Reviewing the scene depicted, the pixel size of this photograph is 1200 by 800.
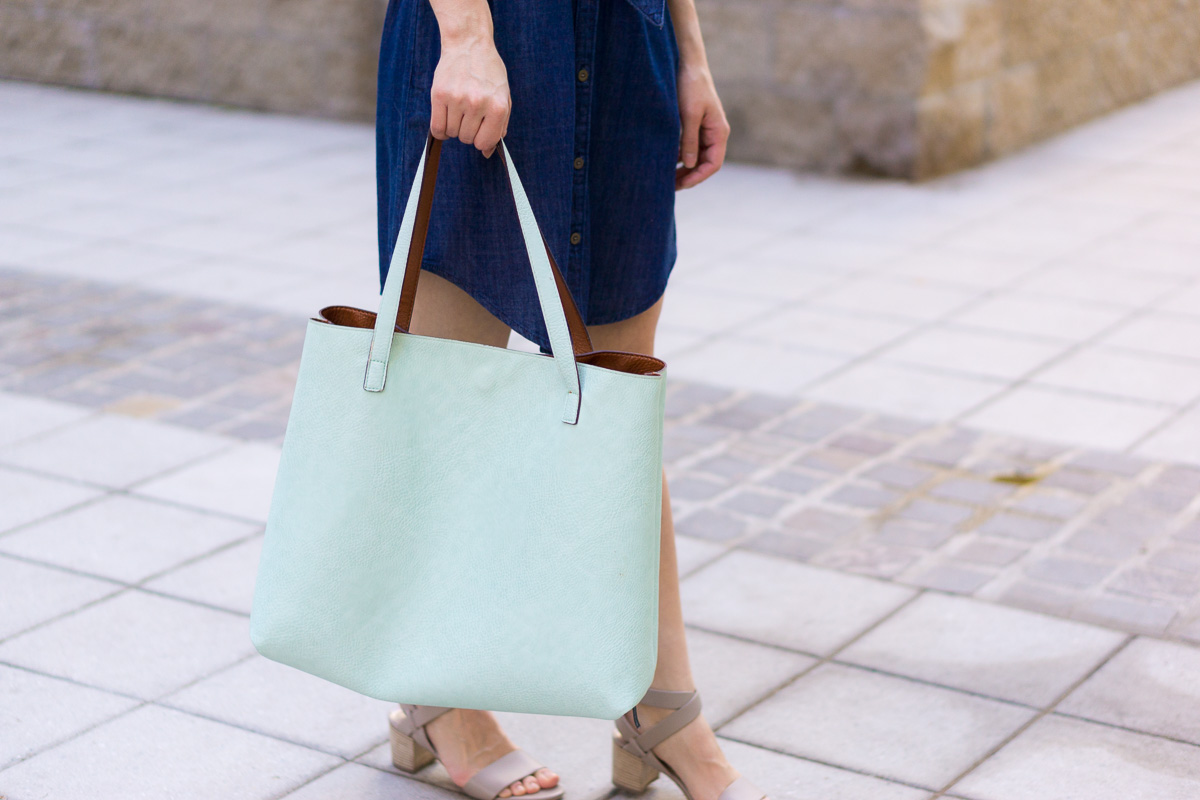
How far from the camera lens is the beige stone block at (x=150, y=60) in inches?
368

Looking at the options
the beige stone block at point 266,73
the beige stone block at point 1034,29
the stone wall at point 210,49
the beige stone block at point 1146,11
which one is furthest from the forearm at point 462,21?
the beige stone block at point 1146,11

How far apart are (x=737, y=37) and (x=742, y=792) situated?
5.79m

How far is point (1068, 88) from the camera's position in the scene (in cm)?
832

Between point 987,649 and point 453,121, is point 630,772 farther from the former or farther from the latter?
point 453,121

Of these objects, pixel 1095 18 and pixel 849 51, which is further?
pixel 1095 18

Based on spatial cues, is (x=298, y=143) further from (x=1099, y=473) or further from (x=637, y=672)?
(x=637, y=672)

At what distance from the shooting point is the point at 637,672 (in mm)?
1964

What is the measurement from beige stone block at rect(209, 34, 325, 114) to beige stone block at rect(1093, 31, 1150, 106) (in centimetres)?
451

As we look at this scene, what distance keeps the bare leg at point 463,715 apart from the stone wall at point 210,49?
263 inches

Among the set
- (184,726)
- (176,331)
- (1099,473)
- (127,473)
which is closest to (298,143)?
(176,331)

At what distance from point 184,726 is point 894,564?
156cm

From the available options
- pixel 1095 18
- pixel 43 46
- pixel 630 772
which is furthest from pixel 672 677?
pixel 43 46

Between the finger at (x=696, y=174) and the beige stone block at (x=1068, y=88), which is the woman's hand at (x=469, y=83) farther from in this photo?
the beige stone block at (x=1068, y=88)

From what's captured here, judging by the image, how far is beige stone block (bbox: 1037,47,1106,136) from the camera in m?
8.12
